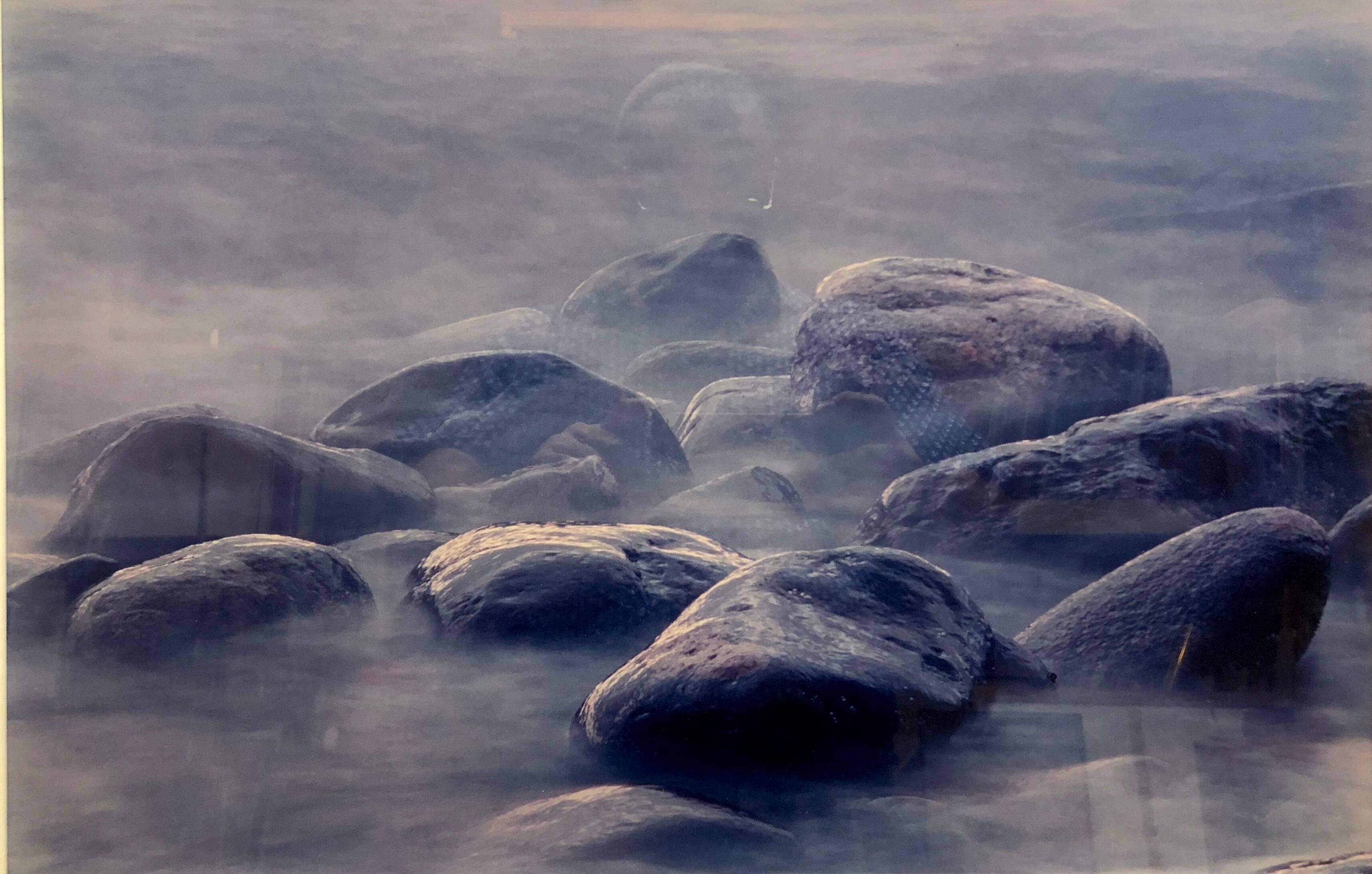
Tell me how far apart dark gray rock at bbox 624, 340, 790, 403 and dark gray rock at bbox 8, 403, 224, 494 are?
0.95 meters

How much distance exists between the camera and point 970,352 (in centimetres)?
219

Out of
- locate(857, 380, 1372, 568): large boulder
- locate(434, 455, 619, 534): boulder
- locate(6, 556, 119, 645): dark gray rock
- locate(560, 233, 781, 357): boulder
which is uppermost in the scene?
locate(560, 233, 781, 357): boulder

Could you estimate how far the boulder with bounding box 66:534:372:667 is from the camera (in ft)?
6.21

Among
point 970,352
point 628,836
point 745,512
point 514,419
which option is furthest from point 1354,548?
point 514,419

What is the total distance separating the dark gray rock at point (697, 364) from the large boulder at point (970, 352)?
58 mm

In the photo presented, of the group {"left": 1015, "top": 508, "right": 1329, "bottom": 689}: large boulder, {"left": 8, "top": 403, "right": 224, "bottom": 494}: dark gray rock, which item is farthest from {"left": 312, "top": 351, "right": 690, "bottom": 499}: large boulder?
{"left": 1015, "top": 508, "right": 1329, "bottom": 689}: large boulder

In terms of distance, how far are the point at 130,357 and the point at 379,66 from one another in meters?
0.74

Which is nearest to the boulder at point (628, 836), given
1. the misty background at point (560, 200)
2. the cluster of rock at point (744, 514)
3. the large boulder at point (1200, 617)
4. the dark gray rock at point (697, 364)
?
the cluster of rock at point (744, 514)

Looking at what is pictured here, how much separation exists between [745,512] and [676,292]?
0.46 m

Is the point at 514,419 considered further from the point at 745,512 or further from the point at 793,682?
the point at 793,682

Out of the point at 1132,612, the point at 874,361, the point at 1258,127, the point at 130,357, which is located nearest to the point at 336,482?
the point at 130,357

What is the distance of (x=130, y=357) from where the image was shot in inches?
80.8

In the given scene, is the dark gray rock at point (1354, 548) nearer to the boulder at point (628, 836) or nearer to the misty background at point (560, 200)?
the misty background at point (560, 200)

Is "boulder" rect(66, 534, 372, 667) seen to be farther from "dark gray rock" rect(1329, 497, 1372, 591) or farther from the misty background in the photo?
"dark gray rock" rect(1329, 497, 1372, 591)
